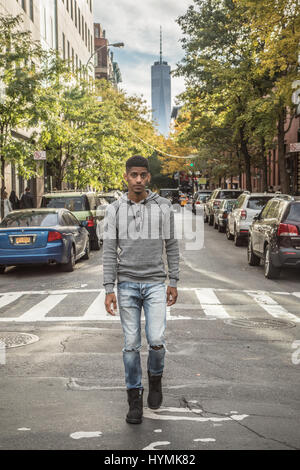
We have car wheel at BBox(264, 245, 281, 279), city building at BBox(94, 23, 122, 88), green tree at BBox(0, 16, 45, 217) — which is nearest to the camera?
car wheel at BBox(264, 245, 281, 279)

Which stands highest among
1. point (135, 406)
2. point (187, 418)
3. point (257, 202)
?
point (257, 202)

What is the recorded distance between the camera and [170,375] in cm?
614

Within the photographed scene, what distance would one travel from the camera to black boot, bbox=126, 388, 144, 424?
4711 millimetres

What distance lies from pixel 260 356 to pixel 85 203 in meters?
12.9

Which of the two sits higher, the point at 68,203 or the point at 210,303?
the point at 68,203

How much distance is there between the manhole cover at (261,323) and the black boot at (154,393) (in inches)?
147

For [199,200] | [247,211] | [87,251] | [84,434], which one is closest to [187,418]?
[84,434]

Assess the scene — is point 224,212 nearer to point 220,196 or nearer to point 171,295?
point 220,196

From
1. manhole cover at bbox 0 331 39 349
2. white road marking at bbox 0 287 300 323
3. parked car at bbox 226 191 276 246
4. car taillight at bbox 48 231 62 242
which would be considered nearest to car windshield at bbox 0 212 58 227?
car taillight at bbox 48 231 62 242

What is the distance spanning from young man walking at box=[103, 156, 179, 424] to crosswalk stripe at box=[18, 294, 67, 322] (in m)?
4.55

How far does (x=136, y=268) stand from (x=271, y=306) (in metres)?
5.85

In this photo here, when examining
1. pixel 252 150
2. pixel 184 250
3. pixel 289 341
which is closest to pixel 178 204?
pixel 252 150

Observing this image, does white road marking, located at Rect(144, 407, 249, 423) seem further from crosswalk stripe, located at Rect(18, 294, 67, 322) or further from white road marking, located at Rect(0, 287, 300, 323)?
crosswalk stripe, located at Rect(18, 294, 67, 322)
